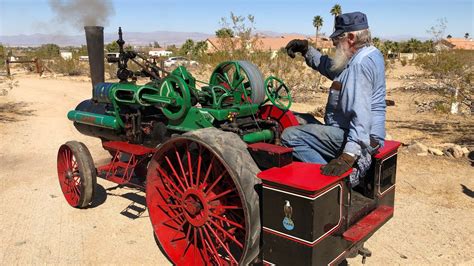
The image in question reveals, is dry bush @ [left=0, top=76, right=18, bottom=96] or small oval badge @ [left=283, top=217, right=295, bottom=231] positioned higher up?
small oval badge @ [left=283, top=217, right=295, bottom=231]

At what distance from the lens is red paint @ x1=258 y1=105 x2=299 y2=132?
4.27 meters

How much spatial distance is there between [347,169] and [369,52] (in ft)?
2.74

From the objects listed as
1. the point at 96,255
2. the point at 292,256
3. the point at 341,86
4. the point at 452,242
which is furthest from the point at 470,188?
the point at 96,255

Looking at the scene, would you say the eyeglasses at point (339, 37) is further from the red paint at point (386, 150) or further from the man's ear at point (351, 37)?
the red paint at point (386, 150)

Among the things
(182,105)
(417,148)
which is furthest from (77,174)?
(417,148)

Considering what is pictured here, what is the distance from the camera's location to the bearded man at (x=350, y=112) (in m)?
2.80

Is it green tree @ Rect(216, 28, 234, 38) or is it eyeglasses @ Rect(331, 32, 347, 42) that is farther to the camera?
green tree @ Rect(216, 28, 234, 38)

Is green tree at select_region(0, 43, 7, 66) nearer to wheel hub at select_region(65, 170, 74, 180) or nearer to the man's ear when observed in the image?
wheel hub at select_region(65, 170, 74, 180)

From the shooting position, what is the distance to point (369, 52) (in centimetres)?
295

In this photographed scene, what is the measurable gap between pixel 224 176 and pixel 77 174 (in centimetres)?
253

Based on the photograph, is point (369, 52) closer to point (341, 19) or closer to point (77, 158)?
point (341, 19)

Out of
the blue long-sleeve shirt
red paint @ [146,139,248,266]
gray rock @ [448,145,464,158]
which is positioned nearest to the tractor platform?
red paint @ [146,139,248,266]

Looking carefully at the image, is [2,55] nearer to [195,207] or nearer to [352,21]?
[195,207]

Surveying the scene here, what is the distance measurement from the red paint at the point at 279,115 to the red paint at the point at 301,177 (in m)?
1.32
